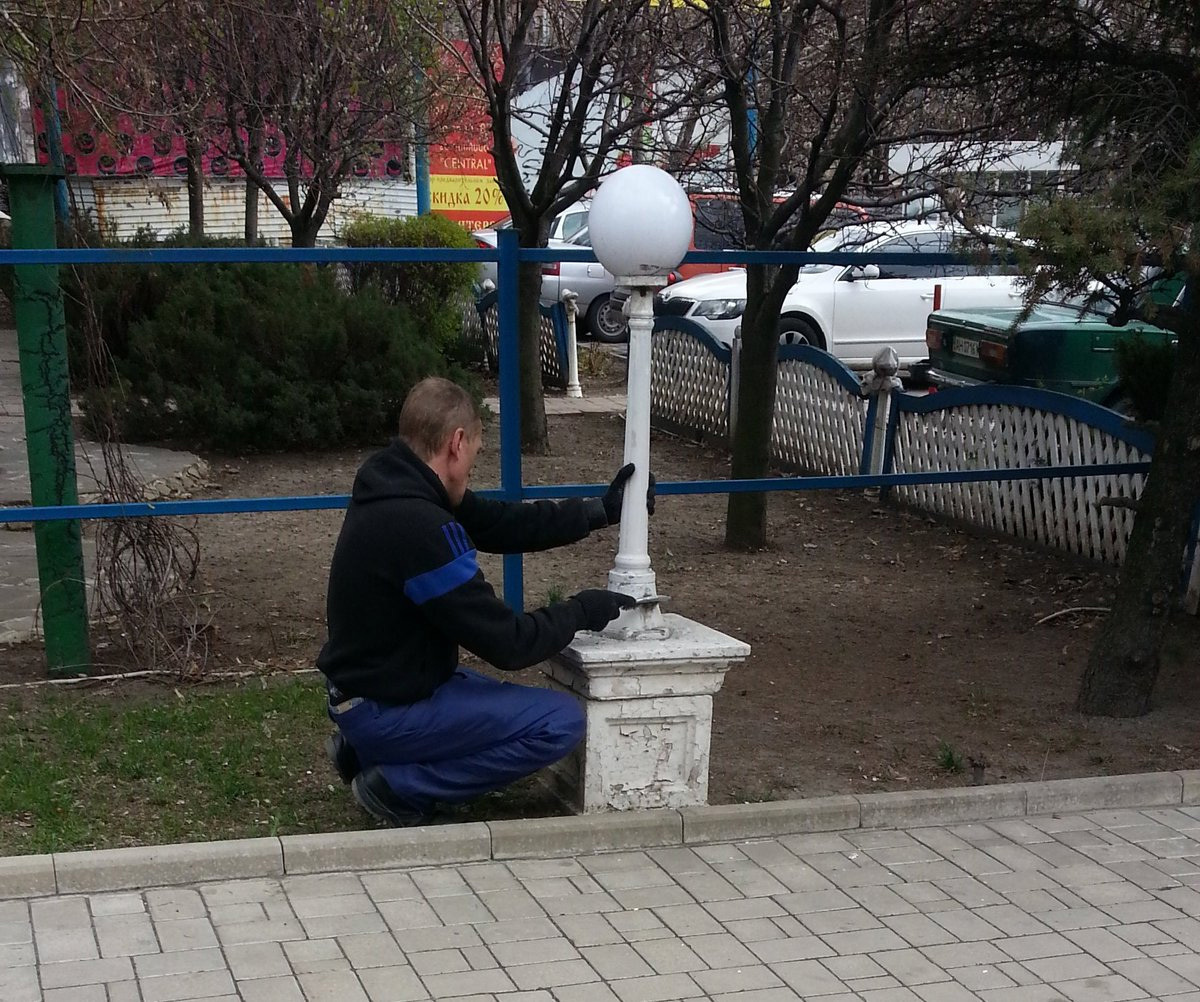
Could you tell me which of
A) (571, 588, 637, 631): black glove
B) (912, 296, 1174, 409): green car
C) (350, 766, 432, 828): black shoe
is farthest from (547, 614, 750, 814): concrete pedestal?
(912, 296, 1174, 409): green car

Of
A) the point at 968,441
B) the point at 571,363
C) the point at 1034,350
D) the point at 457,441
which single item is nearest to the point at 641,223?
the point at 457,441

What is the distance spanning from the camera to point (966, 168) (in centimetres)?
796

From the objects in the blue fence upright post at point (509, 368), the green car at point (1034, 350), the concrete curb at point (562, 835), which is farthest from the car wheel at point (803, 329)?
the concrete curb at point (562, 835)

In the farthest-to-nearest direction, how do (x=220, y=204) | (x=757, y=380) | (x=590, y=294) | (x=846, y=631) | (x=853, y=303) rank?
(x=220, y=204) < (x=590, y=294) < (x=853, y=303) < (x=757, y=380) < (x=846, y=631)

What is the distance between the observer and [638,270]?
4.32 metres

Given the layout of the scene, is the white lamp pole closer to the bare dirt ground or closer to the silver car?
the bare dirt ground

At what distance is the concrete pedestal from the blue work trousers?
11 centimetres

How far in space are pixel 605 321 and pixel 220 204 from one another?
319 inches

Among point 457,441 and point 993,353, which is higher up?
point 457,441

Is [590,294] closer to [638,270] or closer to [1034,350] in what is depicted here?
[1034,350]

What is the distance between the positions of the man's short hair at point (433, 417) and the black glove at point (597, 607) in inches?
23.8

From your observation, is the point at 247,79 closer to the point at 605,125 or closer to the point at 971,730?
the point at 605,125

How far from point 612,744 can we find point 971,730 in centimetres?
173

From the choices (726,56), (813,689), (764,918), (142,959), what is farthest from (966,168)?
(142,959)
